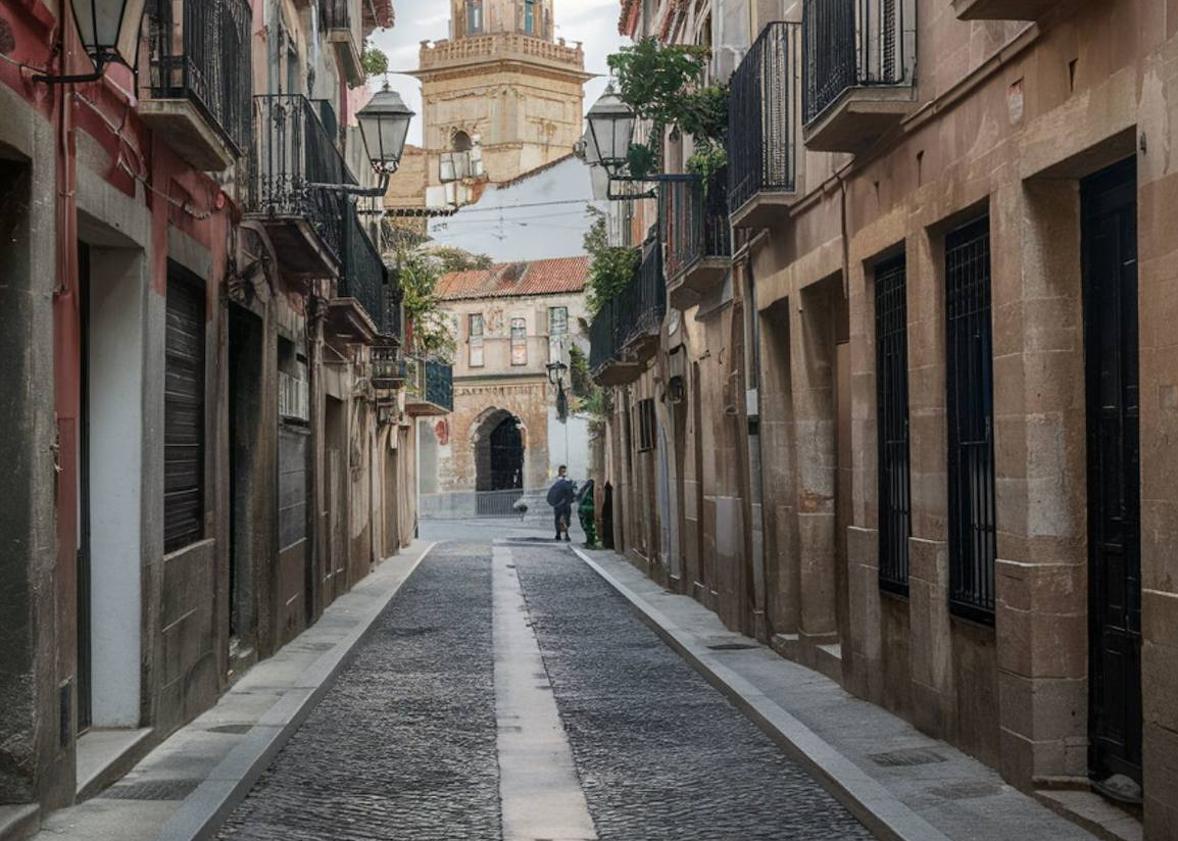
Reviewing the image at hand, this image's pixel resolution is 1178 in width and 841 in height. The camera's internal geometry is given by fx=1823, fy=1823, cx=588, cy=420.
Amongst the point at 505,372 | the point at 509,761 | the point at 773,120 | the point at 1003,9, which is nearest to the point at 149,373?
the point at 509,761

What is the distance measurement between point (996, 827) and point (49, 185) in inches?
187

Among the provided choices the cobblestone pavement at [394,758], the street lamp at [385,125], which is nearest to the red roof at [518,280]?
the street lamp at [385,125]

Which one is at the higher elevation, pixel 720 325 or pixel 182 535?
pixel 720 325

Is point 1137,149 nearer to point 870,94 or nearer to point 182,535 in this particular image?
point 870,94

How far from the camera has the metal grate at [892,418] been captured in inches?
436

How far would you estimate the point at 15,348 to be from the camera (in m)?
7.32

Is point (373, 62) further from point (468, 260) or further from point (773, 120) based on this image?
point (468, 260)

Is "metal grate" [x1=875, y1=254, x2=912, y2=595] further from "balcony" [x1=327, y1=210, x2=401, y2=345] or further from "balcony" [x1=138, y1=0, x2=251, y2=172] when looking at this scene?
"balcony" [x1=327, y1=210, x2=401, y2=345]

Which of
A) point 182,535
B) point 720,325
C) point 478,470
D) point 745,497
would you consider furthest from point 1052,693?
point 478,470

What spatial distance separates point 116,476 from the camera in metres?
9.64

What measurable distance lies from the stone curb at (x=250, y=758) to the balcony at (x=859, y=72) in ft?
15.8

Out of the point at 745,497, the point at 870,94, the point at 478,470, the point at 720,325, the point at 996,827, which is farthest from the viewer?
the point at 478,470

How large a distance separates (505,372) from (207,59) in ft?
192

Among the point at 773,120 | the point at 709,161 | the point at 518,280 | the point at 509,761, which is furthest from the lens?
the point at 518,280
